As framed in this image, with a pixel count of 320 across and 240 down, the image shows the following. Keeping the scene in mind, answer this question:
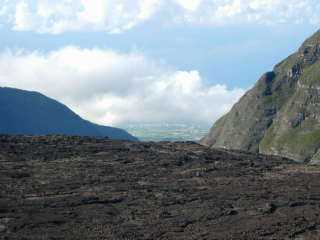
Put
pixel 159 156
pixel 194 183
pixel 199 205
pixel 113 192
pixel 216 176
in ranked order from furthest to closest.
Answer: pixel 159 156
pixel 216 176
pixel 194 183
pixel 113 192
pixel 199 205

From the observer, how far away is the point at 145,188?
8106 cm

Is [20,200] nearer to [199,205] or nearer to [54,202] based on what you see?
[54,202]

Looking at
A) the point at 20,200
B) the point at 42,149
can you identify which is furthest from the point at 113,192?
the point at 42,149

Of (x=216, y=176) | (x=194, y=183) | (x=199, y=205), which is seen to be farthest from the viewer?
(x=216, y=176)

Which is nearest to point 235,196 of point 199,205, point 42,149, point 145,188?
point 199,205

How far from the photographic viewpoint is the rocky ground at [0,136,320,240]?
207 ft

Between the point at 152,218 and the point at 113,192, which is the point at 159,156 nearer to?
the point at 113,192

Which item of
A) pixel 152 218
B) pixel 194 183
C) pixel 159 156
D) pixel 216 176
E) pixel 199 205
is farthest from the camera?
pixel 159 156

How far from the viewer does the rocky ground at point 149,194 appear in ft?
207

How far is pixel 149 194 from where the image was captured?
255 feet

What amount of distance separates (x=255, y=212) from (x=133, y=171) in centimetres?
2636

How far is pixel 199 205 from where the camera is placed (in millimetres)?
72438

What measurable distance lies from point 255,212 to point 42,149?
48.2m

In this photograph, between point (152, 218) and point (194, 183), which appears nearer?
point (152, 218)
